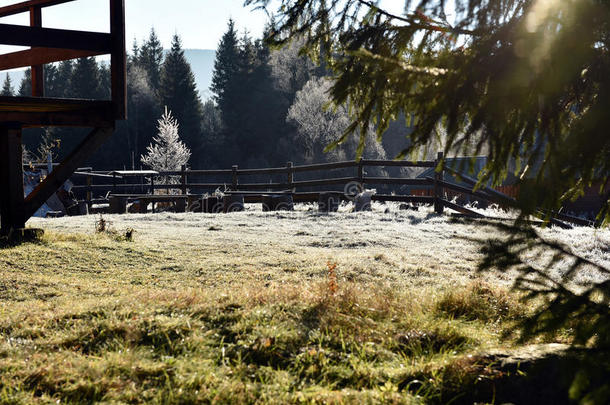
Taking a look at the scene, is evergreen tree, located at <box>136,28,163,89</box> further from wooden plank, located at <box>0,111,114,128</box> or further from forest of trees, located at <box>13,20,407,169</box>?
wooden plank, located at <box>0,111,114,128</box>

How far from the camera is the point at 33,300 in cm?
445

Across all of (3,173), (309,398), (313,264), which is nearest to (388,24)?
(309,398)

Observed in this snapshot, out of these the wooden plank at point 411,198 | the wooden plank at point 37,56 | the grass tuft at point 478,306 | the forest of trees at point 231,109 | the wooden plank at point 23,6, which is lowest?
the grass tuft at point 478,306

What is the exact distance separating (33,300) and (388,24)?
3.77 metres

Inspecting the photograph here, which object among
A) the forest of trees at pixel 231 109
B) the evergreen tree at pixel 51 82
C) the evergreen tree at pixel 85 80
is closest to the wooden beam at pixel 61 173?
the forest of trees at pixel 231 109

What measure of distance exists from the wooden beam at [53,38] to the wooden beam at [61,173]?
1198 millimetres

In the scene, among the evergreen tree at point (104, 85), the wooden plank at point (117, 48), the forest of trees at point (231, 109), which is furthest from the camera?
the evergreen tree at point (104, 85)

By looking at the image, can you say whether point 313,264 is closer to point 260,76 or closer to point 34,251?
point 34,251

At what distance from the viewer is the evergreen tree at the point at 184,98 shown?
49.7m

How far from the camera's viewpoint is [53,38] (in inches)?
218

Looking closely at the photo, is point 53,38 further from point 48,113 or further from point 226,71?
point 226,71

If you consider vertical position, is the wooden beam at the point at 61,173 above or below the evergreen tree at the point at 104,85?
below

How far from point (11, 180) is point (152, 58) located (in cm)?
6159

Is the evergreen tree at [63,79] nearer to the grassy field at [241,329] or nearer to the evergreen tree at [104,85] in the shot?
the evergreen tree at [104,85]
